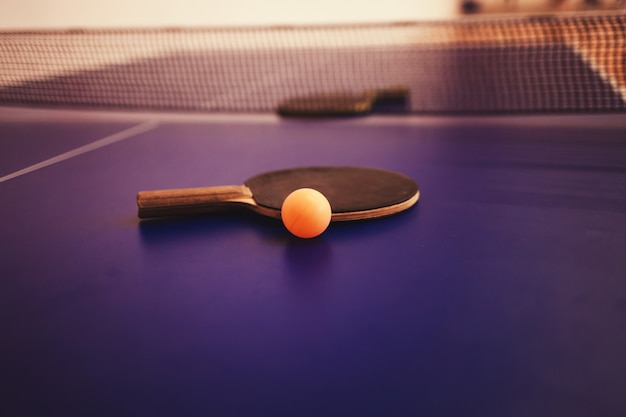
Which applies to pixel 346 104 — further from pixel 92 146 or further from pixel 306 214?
pixel 306 214

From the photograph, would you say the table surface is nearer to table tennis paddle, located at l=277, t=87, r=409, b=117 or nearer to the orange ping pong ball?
the orange ping pong ball

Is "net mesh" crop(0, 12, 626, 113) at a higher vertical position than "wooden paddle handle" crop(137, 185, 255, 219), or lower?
higher

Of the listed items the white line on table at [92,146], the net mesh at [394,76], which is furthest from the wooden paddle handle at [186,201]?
the net mesh at [394,76]

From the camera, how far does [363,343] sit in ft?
3.35

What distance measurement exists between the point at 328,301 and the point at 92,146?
217cm

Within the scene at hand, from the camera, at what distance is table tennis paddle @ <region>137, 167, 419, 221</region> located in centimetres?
163

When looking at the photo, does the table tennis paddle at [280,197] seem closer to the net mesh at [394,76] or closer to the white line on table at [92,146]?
the white line on table at [92,146]

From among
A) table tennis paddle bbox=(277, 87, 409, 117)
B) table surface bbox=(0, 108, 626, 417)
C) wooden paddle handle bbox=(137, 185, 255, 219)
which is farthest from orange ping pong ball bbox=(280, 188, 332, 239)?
table tennis paddle bbox=(277, 87, 409, 117)

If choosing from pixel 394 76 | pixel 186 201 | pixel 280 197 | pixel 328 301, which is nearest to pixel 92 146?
pixel 186 201

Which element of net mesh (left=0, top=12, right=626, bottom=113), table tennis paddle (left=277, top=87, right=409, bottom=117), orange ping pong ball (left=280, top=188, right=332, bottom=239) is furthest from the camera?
table tennis paddle (left=277, top=87, right=409, bottom=117)

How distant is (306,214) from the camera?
4.78ft

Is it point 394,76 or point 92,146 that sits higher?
point 394,76

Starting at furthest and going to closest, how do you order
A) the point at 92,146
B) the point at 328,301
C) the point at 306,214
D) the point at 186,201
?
the point at 92,146 → the point at 186,201 → the point at 306,214 → the point at 328,301

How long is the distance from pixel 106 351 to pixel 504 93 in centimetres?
337
